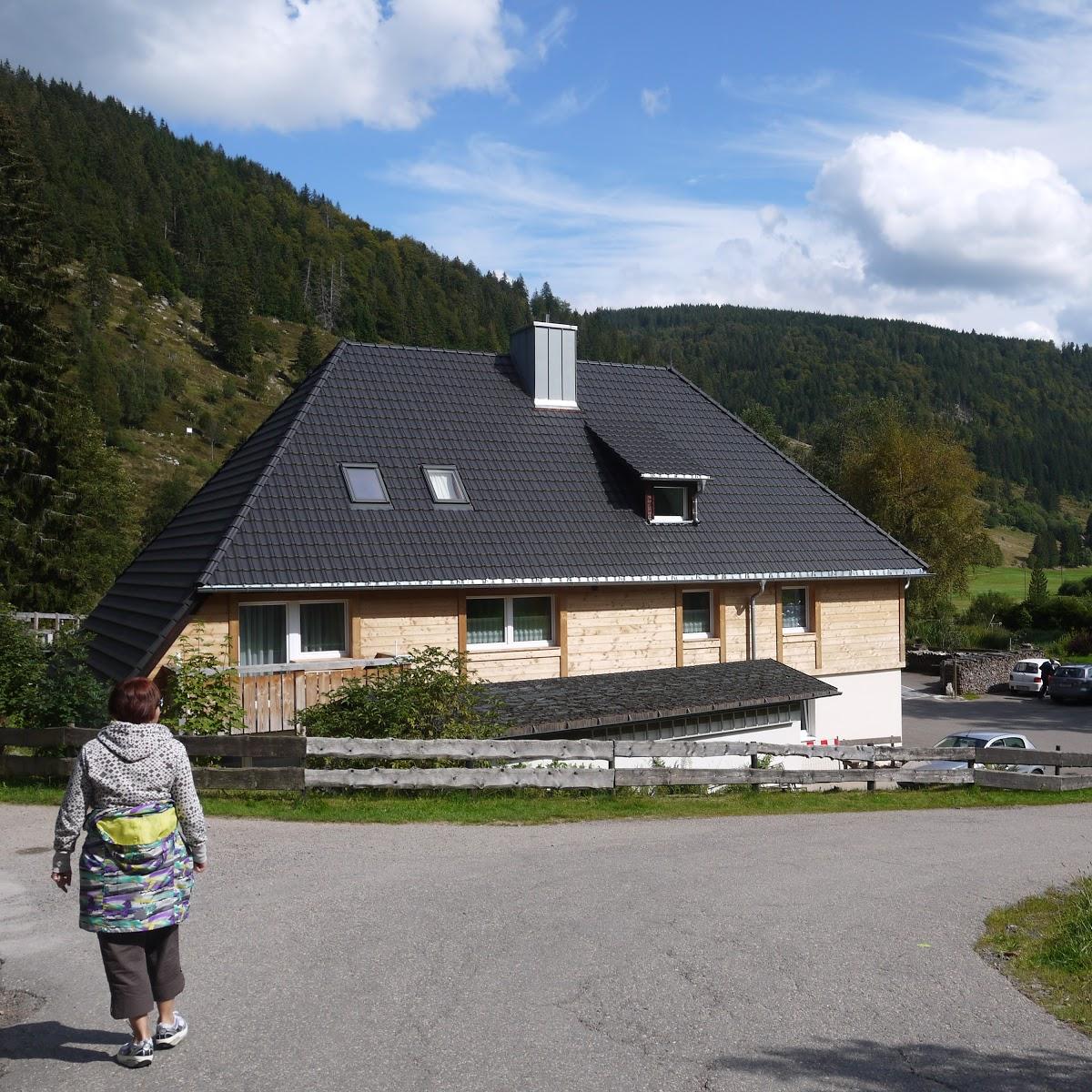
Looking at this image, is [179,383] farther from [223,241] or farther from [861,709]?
[861,709]

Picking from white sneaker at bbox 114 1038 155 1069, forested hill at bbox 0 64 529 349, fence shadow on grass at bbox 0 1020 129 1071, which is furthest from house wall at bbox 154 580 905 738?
forested hill at bbox 0 64 529 349

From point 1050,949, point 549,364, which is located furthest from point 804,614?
point 1050,949

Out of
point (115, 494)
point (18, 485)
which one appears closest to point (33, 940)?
point (18, 485)

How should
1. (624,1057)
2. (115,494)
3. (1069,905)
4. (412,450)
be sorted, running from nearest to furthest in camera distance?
(624,1057) < (1069,905) < (412,450) < (115,494)

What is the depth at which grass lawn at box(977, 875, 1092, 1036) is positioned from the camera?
6.47 meters

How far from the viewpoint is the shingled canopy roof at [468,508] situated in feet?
56.1

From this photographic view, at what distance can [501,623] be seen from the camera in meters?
18.8

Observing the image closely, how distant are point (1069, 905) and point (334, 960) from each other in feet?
20.2

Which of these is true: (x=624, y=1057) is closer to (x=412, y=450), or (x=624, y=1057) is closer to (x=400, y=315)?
(x=412, y=450)

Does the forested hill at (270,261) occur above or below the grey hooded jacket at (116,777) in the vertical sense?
above

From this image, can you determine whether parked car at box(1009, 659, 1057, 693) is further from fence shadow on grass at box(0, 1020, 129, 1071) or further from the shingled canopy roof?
fence shadow on grass at box(0, 1020, 129, 1071)

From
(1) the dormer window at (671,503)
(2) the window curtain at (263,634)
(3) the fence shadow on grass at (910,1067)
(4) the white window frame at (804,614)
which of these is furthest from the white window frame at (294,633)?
(3) the fence shadow on grass at (910,1067)

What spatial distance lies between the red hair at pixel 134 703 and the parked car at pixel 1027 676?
42.5m

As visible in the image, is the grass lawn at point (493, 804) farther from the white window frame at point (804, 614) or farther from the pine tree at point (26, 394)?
the pine tree at point (26, 394)
